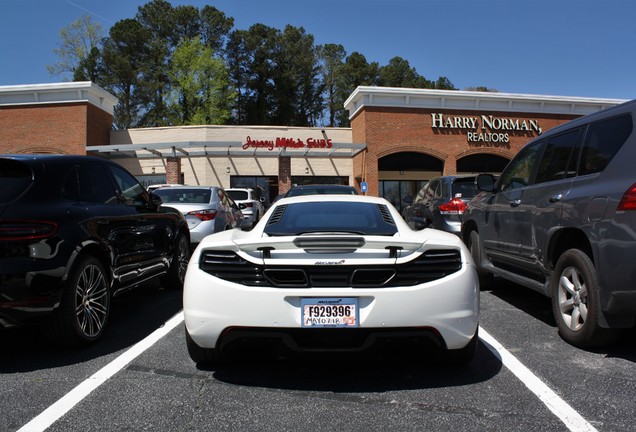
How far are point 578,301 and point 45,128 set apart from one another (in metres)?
30.9

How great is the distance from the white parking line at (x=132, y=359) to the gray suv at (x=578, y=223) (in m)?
0.68

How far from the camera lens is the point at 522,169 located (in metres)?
5.53

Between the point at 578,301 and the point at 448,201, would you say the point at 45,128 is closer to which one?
the point at 448,201

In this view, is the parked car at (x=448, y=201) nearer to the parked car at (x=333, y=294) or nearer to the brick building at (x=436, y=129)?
the parked car at (x=333, y=294)

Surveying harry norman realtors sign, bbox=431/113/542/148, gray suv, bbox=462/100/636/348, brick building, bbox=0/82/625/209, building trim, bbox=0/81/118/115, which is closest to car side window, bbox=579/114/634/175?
gray suv, bbox=462/100/636/348

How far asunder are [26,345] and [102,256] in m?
0.98

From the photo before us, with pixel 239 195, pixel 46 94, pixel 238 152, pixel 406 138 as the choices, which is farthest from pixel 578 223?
pixel 46 94

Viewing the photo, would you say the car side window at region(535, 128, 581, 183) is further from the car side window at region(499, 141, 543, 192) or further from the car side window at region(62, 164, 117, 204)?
the car side window at region(62, 164, 117, 204)

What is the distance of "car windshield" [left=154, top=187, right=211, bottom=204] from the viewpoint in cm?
924

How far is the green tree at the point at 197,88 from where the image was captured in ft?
146

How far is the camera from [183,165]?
1206 inches

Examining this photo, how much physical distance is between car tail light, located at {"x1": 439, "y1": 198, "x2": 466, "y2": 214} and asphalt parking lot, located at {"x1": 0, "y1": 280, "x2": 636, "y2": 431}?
4.36 metres

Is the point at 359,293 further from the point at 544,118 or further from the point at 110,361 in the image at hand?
the point at 544,118

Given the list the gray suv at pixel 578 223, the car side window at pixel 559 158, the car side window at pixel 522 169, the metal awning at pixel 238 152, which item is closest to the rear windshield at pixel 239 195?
the metal awning at pixel 238 152
